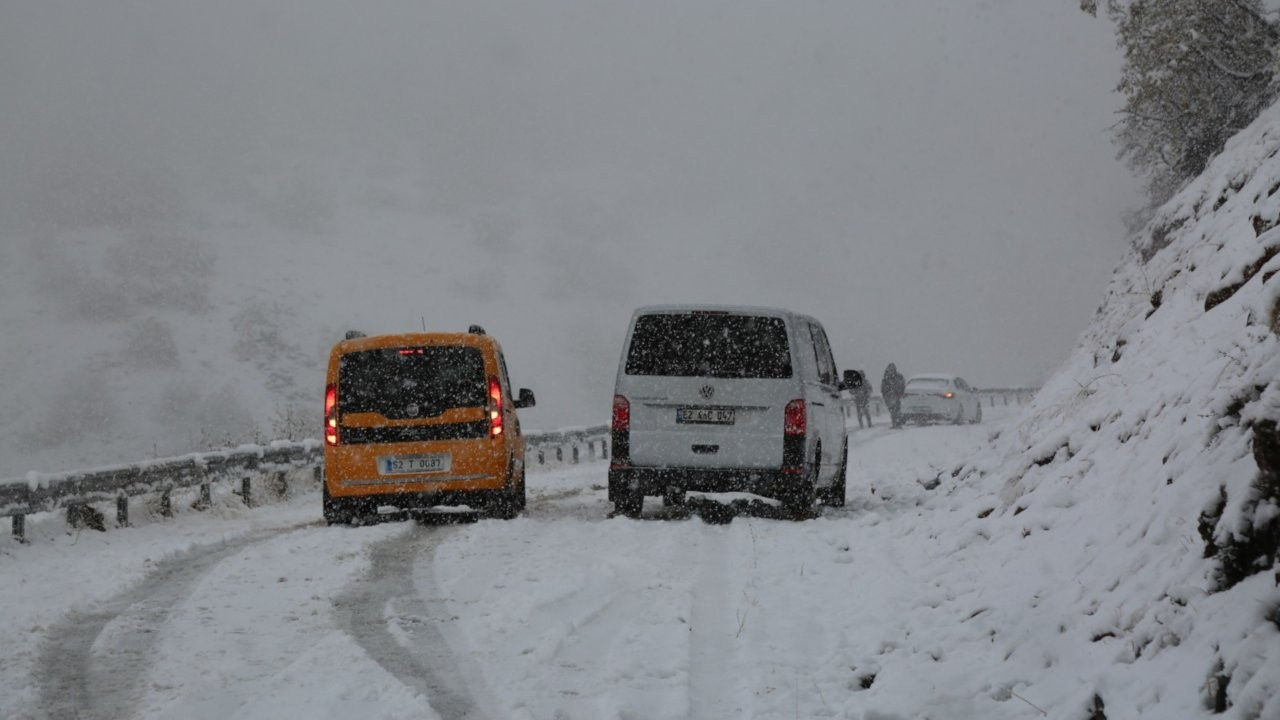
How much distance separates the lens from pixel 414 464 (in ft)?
35.4

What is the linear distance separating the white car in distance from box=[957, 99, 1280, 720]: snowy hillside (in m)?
21.1

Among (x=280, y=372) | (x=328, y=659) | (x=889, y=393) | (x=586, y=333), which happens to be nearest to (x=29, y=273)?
(x=280, y=372)

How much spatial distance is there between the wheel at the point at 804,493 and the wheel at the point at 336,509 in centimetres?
448

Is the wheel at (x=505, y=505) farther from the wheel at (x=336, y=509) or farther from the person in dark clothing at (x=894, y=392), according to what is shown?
the person in dark clothing at (x=894, y=392)

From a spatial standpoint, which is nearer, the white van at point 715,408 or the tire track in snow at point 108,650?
the tire track in snow at point 108,650

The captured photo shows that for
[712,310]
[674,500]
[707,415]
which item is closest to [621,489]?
[707,415]

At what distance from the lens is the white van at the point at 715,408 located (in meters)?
10.3

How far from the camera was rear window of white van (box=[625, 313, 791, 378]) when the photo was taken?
10539mm

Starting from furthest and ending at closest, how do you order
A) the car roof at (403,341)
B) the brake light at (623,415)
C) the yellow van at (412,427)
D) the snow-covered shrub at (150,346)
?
the snow-covered shrub at (150,346) < the car roof at (403,341) < the yellow van at (412,427) < the brake light at (623,415)

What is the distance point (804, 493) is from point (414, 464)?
13.1 feet

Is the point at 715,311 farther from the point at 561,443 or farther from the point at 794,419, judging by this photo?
the point at 561,443

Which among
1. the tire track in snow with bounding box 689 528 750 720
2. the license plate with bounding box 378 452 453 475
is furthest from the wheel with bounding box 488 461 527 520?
the tire track in snow with bounding box 689 528 750 720

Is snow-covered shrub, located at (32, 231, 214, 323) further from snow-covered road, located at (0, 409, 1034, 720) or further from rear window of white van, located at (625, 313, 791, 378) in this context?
snow-covered road, located at (0, 409, 1034, 720)

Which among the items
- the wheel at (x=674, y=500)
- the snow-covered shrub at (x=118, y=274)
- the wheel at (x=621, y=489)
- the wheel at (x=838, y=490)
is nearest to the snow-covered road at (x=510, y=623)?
the wheel at (x=621, y=489)
